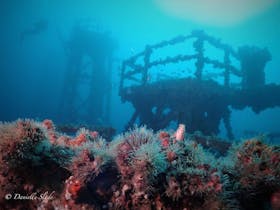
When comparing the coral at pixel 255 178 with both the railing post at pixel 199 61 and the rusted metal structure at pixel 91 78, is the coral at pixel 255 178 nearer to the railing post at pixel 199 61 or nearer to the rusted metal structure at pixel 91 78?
the railing post at pixel 199 61

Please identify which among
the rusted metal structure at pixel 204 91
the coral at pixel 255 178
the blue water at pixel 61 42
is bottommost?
the coral at pixel 255 178

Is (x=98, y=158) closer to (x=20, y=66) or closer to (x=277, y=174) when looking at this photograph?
(x=277, y=174)

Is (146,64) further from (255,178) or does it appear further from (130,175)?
(130,175)

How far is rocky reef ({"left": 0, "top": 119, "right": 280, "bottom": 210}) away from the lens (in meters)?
3.24

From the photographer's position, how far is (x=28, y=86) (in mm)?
96125

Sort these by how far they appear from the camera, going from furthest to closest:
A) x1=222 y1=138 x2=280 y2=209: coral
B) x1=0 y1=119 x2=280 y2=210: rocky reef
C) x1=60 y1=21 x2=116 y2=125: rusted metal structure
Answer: x1=60 y1=21 x2=116 y2=125: rusted metal structure, x1=222 y1=138 x2=280 y2=209: coral, x1=0 y1=119 x2=280 y2=210: rocky reef

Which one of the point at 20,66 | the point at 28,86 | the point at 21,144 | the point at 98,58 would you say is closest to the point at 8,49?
the point at 20,66

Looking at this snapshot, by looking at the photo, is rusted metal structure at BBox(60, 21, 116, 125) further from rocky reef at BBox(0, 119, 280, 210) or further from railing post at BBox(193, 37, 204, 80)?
rocky reef at BBox(0, 119, 280, 210)

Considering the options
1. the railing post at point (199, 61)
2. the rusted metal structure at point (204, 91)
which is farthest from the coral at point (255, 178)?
the railing post at point (199, 61)

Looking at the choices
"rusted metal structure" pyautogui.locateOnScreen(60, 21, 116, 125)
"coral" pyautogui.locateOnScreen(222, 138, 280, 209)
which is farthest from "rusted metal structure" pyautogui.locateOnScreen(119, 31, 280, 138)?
"rusted metal structure" pyautogui.locateOnScreen(60, 21, 116, 125)

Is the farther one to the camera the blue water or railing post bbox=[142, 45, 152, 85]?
the blue water

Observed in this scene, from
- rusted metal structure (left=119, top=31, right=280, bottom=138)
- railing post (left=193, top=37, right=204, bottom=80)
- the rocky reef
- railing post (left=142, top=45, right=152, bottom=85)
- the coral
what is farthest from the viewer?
railing post (left=142, top=45, right=152, bottom=85)

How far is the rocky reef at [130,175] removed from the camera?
3242mm

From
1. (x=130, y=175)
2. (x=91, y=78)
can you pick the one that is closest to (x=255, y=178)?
(x=130, y=175)
